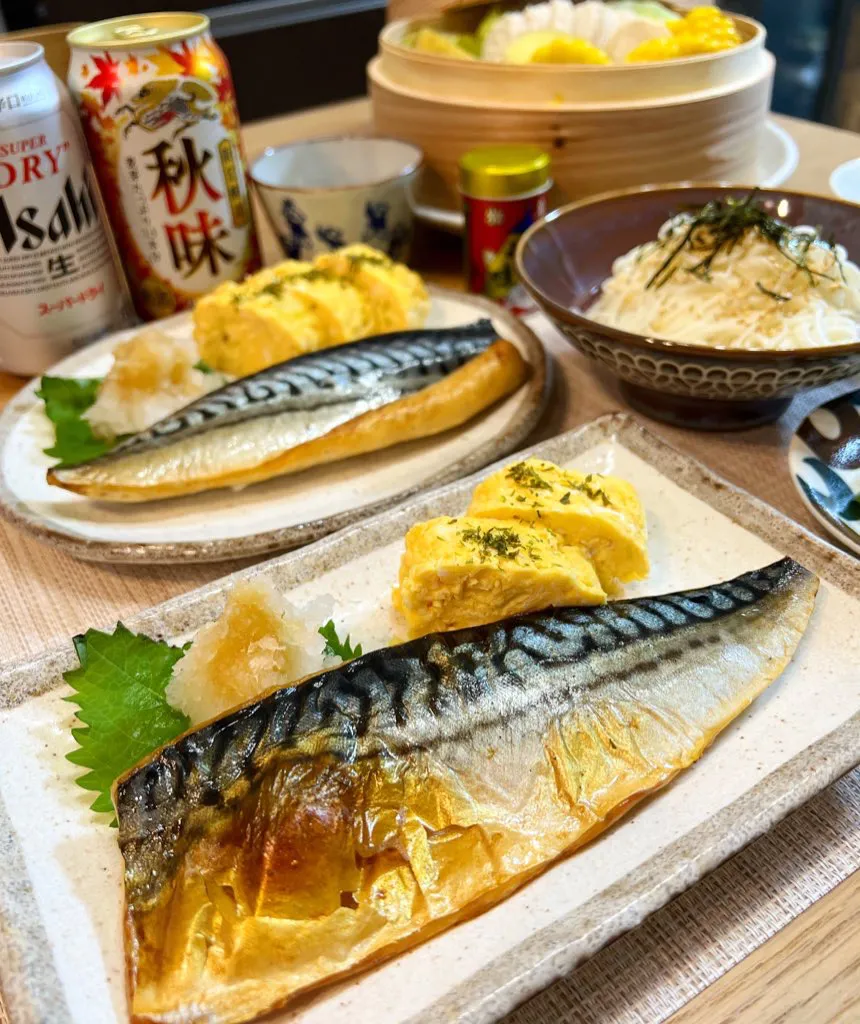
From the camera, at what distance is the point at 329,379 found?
191 cm

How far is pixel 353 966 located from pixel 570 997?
0.88 ft

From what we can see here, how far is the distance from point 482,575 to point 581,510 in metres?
0.23

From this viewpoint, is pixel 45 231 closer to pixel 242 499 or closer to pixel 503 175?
pixel 242 499

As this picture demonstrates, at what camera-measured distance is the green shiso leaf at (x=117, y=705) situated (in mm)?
1189

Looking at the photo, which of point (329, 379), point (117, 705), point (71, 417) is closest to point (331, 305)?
point (329, 379)

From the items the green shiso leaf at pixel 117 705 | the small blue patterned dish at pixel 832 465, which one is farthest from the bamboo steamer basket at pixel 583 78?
the green shiso leaf at pixel 117 705

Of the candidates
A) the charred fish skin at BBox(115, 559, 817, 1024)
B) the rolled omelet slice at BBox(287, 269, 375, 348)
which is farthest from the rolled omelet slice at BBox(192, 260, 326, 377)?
the charred fish skin at BBox(115, 559, 817, 1024)

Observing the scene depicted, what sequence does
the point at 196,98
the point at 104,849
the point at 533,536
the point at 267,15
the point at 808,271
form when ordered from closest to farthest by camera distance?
1. the point at 104,849
2. the point at 533,536
3. the point at 808,271
4. the point at 196,98
5. the point at 267,15

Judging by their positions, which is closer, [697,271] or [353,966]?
[353,966]

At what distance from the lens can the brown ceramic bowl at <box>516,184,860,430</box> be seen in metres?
1.61

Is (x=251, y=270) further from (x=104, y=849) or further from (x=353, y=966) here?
(x=353, y=966)

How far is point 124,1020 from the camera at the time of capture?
927mm

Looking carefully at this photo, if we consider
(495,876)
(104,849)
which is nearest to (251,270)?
(104,849)

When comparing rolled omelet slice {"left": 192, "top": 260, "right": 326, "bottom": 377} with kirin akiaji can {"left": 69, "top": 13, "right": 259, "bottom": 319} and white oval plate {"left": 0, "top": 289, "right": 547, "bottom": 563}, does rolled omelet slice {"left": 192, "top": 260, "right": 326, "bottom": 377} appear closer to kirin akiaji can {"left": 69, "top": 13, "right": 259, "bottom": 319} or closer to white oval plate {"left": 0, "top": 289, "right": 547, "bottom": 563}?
kirin akiaji can {"left": 69, "top": 13, "right": 259, "bottom": 319}
